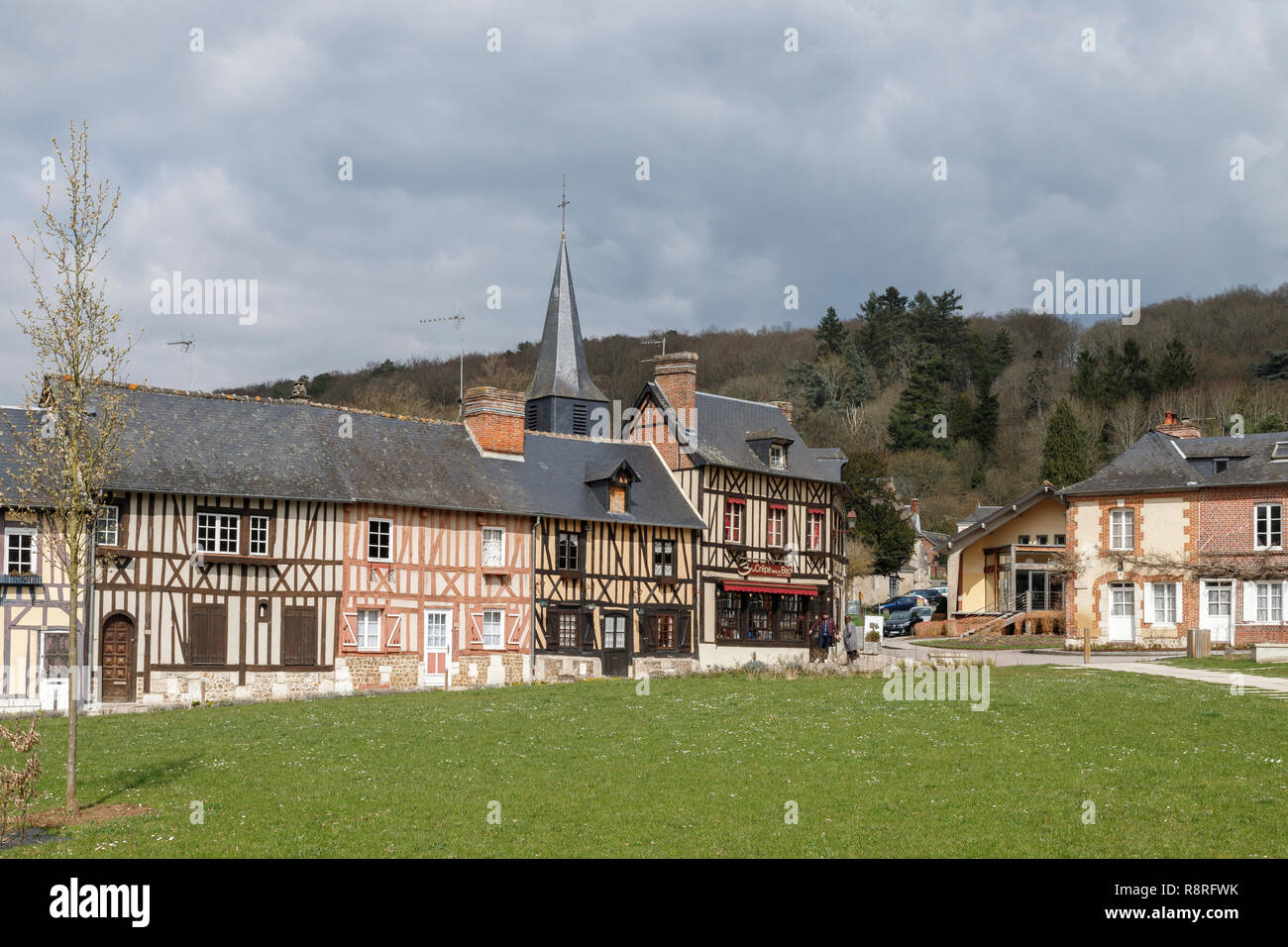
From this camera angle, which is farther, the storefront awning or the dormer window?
the storefront awning

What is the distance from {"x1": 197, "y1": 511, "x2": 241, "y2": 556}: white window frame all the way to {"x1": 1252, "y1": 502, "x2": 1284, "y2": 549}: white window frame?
25.7 metres

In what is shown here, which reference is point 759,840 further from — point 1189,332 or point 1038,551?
point 1189,332

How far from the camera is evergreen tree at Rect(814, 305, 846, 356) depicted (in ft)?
274

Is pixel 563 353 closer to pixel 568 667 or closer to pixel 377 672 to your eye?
pixel 568 667

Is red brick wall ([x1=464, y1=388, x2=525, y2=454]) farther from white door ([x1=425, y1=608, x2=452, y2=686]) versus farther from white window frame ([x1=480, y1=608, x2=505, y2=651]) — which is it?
white door ([x1=425, y1=608, x2=452, y2=686])

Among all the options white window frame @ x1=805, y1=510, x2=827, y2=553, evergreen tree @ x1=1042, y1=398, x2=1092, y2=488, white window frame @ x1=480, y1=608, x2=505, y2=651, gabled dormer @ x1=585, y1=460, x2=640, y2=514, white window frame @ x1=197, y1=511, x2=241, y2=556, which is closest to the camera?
white window frame @ x1=197, y1=511, x2=241, y2=556

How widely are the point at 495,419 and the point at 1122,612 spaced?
1822 cm

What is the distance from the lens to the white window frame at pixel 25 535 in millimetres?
26172

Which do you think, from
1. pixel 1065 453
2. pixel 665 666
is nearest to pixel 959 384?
pixel 1065 453

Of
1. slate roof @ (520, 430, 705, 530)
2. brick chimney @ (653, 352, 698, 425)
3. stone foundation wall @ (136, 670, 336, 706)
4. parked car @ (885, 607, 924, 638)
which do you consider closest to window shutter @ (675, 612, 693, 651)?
slate roof @ (520, 430, 705, 530)

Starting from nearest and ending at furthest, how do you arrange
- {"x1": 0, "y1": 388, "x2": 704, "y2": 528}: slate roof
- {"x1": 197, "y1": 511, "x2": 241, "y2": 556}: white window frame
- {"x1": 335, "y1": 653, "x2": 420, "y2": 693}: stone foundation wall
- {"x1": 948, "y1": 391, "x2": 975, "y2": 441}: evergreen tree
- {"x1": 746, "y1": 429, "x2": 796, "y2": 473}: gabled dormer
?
{"x1": 197, "y1": 511, "x2": 241, "y2": 556}: white window frame → {"x1": 0, "y1": 388, "x2": 704, "y2": 528}: slate roof → {"x1": 335, "y1": 653, "x2": 420, "y2": 693}: stone foundation wall → {"x1": 746, "y1": 429, "x2": 796, "y2": 473}: gabled dormer → {"x1": 948, "y1": 391, "x2": 975, "y2": 441}: evergreen tree

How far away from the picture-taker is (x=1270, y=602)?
114ft
